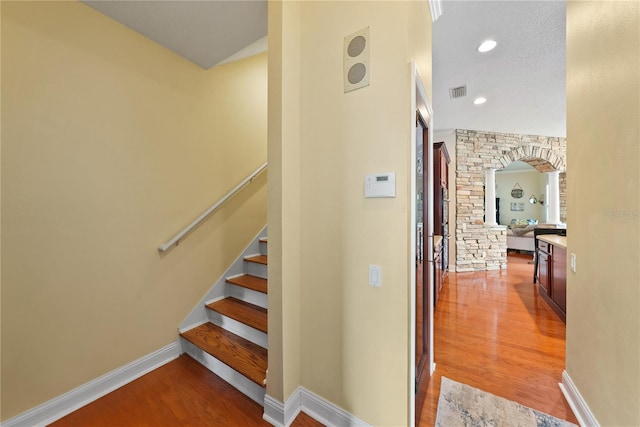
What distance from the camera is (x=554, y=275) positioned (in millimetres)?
3133

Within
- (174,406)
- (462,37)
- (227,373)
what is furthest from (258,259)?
(462,37)

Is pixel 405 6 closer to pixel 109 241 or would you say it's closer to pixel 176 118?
pixel 176 118

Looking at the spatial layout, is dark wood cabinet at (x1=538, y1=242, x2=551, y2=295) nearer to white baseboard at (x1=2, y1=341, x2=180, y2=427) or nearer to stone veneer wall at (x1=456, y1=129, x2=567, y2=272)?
stone veneer wall at (x1=456, y1=129, x2=567, y2=272)

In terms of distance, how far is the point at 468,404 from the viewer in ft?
5.52

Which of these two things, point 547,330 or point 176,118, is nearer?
point 176,118

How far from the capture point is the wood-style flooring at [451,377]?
158 centimetres

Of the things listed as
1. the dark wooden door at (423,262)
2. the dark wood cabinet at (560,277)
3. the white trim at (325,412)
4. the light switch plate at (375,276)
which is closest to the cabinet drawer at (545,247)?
the dark wood cabinet at (560,277)

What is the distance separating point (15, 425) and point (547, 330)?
4364 millimetres

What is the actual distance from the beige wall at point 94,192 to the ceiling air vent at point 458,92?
309 cm

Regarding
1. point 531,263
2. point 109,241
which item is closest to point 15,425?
point 109,241

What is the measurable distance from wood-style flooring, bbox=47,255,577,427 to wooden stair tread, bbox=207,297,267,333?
0.43 m

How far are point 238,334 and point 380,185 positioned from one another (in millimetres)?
1802

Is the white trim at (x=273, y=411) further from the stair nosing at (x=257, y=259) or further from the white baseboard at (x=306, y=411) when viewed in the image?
the stair nosing at (x=257, y=259)

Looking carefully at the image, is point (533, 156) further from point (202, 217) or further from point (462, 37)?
point (202, 217)
